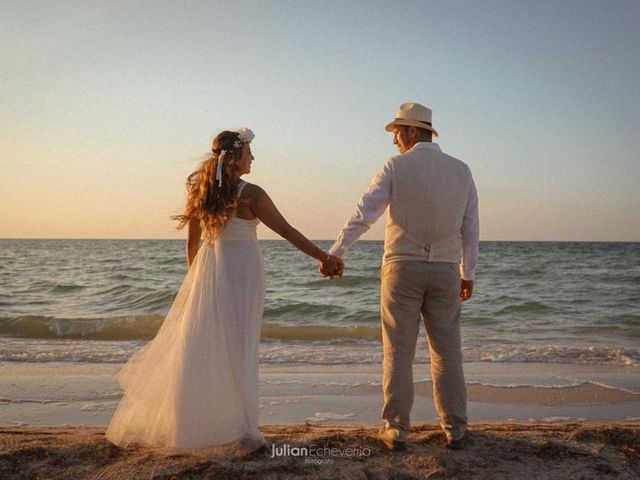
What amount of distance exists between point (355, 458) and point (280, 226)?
5.03ft

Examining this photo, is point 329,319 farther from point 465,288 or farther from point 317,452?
point 317,452

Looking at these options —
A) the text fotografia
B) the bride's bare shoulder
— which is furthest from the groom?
the bride's bare shoulder

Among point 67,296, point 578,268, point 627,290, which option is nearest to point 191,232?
point 67,296

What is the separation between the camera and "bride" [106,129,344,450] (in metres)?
3.46

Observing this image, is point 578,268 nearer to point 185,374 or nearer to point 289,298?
point 289,298

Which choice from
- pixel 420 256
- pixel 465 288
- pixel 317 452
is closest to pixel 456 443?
pixel 317 452

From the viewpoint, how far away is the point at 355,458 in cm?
339

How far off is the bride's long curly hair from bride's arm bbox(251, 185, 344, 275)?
154 millimetres

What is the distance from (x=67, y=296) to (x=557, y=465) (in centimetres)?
1510

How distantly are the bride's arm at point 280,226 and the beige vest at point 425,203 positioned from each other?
49cm

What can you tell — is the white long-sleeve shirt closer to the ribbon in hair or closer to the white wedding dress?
the white wedding dress

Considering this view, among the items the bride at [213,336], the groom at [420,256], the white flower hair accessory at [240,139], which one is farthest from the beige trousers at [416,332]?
the white flower hair accessory at [240,139]

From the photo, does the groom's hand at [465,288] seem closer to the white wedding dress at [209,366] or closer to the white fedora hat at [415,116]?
the white fedora hat at [415,116]

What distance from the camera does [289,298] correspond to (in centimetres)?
1509
